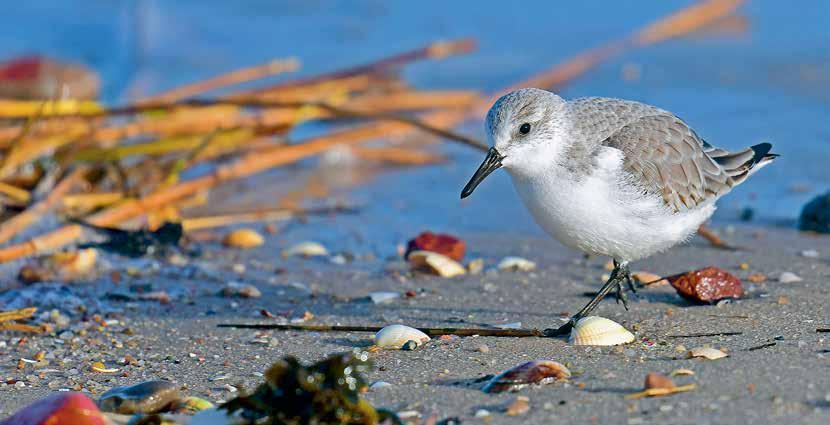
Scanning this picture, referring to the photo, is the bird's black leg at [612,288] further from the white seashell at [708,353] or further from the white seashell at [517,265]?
the white seashell at [517,265]

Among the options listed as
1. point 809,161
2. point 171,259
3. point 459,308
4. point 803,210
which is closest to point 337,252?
point 171,259

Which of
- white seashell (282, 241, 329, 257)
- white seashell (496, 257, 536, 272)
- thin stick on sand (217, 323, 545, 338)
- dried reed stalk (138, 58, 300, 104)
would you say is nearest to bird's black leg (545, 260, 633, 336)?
thin stick on sand (217, 323, 545, 338)

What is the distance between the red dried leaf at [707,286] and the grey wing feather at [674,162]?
0.26 m

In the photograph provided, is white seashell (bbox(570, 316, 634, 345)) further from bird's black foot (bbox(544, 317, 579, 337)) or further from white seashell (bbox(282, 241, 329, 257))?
white seashell (bbox(282, 241, 329, 257))

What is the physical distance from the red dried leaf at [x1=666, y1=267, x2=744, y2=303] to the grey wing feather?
261 millimetres

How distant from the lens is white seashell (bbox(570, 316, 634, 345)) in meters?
3.51

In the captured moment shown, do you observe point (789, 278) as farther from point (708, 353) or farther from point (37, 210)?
point (37, 210)

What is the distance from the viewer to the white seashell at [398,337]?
360cm

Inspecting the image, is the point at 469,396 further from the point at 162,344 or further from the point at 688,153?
the point at 688,153

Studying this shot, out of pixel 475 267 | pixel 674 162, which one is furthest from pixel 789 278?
pixel 475 267

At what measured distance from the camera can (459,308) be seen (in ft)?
13.9

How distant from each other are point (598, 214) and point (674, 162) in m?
0.54

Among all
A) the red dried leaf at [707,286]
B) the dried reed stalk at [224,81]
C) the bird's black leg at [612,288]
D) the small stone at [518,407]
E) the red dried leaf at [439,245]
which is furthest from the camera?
the dried reed stalk at [224,81]

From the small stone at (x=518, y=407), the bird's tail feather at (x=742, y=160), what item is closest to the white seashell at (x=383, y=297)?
the bird's tail feather at (x=742, y=160)
